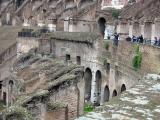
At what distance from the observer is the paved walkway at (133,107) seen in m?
5.05

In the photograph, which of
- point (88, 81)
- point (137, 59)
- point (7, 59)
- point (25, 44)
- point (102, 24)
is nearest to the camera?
point (137, 59)

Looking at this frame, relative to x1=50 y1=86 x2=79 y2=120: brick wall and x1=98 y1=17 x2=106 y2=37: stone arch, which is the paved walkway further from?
x1=98 y1=17 x2=106 y2=37: stone arch

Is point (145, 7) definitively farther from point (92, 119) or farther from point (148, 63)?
point (92, 119)

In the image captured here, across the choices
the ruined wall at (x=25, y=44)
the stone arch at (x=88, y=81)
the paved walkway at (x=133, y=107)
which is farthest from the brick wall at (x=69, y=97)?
the ruined wall at (x=25, y=44)

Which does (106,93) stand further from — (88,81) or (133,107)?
(133,107)

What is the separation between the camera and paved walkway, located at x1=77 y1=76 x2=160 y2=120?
199 inches

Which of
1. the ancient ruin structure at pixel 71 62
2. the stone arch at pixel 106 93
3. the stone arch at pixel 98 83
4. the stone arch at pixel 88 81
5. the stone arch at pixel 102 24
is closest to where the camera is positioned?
the ancient ruin structure at pixel 71 62

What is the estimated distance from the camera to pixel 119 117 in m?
5.05

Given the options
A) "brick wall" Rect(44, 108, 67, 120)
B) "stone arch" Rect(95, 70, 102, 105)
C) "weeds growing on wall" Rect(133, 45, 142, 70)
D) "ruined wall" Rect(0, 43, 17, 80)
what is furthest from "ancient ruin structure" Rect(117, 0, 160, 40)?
"brick wall" Rect(44, 108, 67, 120)

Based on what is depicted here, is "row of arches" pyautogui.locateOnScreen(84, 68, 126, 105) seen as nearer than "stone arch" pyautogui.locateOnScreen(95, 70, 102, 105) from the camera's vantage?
Yes

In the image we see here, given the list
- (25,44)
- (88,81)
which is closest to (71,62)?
(88,81)

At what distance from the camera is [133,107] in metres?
5.48

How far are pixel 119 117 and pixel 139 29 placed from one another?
894 inches

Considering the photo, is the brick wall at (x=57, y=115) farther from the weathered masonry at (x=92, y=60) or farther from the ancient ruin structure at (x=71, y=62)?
the weathered masonry at (x=92, y=60)
